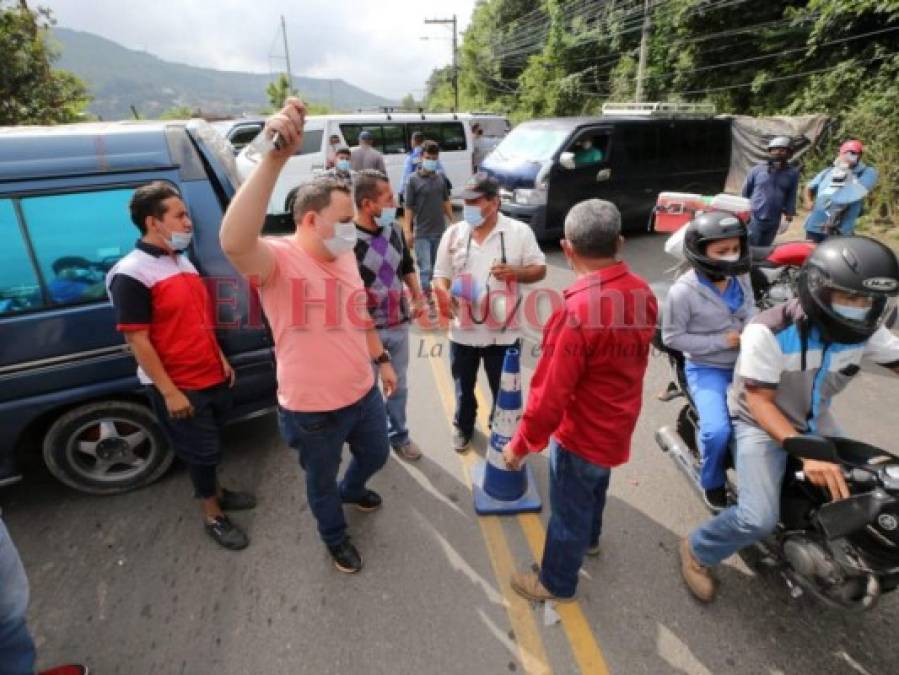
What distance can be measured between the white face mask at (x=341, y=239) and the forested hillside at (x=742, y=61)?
1135 cm

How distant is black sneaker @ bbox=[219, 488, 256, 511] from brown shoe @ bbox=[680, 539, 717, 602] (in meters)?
2.45

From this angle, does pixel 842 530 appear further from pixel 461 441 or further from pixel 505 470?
pixel 461 441

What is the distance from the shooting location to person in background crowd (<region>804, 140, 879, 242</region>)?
19.6ft

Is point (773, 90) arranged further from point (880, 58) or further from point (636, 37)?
point (636, 37)

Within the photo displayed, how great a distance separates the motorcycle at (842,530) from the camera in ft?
6.04

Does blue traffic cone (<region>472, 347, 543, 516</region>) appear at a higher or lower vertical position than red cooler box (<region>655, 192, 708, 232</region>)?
lower

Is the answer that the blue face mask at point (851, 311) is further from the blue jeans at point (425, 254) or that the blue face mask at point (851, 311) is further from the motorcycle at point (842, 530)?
the blue jeans at point (425, 254)

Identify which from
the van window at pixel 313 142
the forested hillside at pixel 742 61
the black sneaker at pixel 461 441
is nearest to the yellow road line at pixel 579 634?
the black sneaker at pixel 461 441

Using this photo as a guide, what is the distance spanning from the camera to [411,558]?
106 inches

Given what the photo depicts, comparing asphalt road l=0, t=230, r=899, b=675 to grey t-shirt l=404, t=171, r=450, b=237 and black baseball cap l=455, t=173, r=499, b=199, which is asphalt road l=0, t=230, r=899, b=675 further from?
grey t-shirt l=404, t=171, r=450, b=237

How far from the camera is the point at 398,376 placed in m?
3.40

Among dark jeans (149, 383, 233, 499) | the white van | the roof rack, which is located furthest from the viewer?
the white van

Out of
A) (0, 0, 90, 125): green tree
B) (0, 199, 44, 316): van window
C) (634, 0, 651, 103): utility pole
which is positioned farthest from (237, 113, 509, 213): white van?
(634, 0, 651, 103): utility pole

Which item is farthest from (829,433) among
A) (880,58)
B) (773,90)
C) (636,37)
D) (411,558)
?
(636,37)
